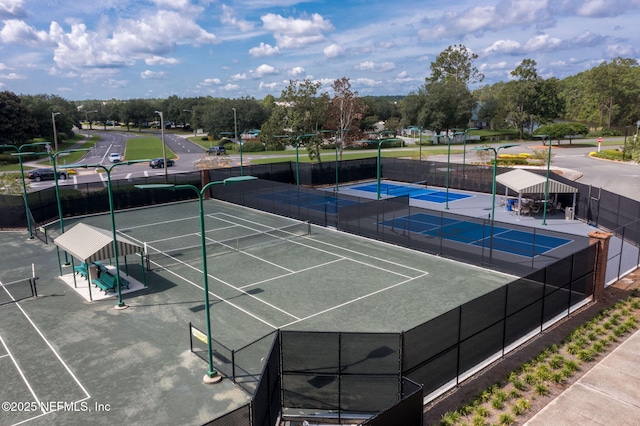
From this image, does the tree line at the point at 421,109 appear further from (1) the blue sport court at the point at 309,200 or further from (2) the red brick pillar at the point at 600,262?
(2) the red brick pillar at the point at 600,262

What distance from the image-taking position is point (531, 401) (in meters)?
13.4

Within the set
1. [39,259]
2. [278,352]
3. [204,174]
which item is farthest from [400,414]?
[204,174]

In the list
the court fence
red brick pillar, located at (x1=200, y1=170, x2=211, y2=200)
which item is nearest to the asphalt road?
red brick pillar, located at (x1=200, y1=170, x2=211, y2=200)

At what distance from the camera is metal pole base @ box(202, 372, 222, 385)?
1507 cm

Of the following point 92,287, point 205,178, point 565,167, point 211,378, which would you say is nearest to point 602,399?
point 211,378

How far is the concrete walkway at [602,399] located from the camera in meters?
12.6

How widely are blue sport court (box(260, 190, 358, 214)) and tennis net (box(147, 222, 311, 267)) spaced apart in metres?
2.21

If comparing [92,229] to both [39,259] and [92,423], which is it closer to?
[39,259]

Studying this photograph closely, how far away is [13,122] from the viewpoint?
84312 mm

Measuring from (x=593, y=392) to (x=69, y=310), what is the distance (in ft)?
64.4

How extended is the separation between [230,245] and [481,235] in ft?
50.9

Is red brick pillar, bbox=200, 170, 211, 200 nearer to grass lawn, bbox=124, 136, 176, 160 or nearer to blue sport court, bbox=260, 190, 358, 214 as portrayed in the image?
blue sport court, bbox=260, 190, 358, 214

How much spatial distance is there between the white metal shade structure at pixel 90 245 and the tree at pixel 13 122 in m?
71.6

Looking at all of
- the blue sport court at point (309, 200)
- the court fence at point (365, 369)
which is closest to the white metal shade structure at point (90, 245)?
the court fence at point (365, 369)
